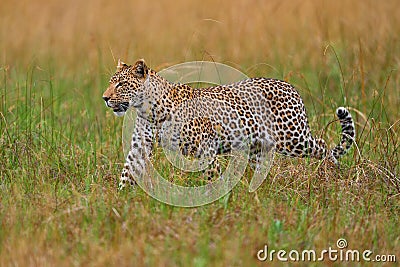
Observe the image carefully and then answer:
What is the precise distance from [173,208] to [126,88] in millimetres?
1293

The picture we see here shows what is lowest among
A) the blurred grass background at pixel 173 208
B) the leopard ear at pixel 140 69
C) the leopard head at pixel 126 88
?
the blurred grass background at pixel 173 208

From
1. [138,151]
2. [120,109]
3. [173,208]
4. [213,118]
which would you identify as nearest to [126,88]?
[120,109]

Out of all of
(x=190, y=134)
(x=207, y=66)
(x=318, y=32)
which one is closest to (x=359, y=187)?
(x=190, y=134)

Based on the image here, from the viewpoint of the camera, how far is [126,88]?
707 centimetres

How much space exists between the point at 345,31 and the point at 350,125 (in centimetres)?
499

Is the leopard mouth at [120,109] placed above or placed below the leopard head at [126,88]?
below

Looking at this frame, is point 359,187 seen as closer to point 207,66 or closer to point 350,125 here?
point 350,125

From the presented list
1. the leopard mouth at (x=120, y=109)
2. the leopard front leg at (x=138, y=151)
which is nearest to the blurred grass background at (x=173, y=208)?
the leopard front leg at (x=138, y=151)

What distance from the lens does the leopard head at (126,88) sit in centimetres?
703

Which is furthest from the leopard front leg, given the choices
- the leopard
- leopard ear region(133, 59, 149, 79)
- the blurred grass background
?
leopard ear region(133, 59, 149, 79)

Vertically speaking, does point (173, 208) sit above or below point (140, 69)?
below

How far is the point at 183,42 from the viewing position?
12.8 m

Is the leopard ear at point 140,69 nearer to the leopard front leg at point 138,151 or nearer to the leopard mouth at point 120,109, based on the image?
the leopard mouth at point 120,109

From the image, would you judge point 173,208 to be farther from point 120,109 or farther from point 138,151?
point 120,109
